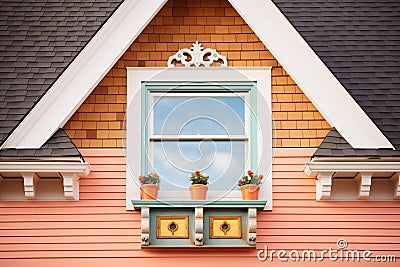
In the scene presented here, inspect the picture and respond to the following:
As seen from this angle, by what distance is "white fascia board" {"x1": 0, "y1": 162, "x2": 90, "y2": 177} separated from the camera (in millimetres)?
9625

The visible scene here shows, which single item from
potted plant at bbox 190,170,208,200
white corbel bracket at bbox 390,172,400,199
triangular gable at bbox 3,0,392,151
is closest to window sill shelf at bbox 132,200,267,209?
potted plant at bbox 190,170,208,200

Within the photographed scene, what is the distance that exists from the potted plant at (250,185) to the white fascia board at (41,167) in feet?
5.57

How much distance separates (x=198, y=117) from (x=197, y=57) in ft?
2.50

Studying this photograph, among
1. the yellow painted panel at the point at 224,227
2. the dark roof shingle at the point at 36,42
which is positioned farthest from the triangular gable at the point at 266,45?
the yellow painted panel at the point at 224,227

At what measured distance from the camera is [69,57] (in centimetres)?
1034

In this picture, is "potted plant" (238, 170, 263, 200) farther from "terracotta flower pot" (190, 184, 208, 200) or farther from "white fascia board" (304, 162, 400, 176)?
"white fascia board" (304, 162, 400, 176)

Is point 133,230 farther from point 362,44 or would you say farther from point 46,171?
point 362,44

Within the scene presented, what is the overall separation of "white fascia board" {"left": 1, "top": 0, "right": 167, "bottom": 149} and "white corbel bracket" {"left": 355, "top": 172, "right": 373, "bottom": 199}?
2.91m

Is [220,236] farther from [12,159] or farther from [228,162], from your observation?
[12,159]

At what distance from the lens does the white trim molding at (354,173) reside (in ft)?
31.7

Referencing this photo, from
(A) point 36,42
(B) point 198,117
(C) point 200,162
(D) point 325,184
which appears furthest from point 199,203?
(A) point 36,42

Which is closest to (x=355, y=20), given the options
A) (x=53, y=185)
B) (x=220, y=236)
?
(x=220, y=236)

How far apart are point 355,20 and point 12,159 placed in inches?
177

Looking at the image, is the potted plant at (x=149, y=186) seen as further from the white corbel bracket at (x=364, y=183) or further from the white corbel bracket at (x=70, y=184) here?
the white corbel bracket at (x=364, y=183)
